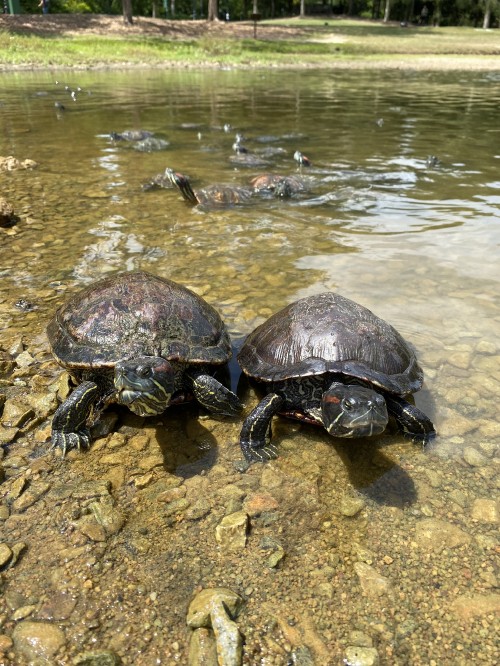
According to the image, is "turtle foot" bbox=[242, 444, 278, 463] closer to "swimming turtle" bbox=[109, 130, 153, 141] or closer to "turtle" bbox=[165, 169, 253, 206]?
"turtle" bbox=[165, 169, 253, 206]

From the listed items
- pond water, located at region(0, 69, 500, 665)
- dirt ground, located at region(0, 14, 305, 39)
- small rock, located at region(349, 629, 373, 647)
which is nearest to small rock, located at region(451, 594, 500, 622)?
pond water, located at region(0, 69, 500, 665)

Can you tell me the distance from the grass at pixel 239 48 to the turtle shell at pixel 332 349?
44167 millimetres

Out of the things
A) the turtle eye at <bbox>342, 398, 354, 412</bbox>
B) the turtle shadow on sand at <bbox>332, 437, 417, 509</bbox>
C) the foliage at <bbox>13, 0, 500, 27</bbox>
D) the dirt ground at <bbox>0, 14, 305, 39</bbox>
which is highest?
the foliage at <bbox>13, 0, 500, 27</bbox>

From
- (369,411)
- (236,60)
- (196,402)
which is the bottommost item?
(196,402)

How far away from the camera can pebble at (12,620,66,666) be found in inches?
100

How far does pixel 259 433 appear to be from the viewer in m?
4.12

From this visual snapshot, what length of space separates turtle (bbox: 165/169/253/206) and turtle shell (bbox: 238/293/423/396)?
6275 mm

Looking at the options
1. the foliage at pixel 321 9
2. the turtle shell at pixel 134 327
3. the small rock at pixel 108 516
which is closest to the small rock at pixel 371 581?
the small rock at pixel 108 516

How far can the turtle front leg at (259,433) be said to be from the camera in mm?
4070

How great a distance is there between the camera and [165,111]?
22.9 meters

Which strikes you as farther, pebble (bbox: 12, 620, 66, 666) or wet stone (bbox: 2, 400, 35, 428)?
wet stone (bbox: 2, 400, 35, 428)

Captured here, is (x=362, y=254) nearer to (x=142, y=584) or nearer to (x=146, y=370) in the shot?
(x=146, y=370)

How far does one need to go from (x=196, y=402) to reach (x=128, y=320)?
3.38ft

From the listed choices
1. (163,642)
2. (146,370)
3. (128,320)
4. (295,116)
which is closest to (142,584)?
(163,642)
